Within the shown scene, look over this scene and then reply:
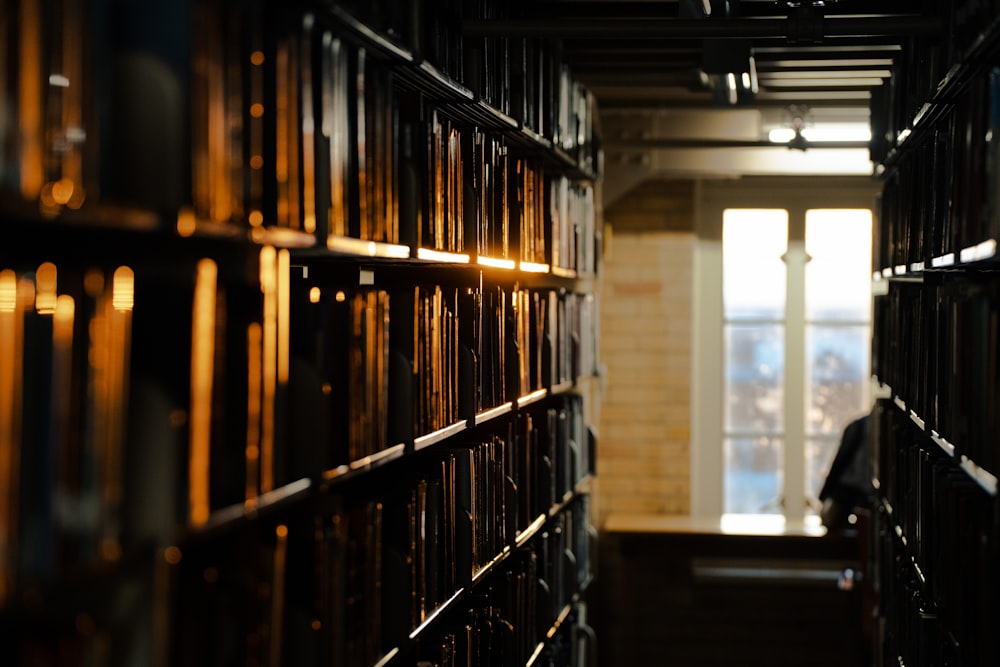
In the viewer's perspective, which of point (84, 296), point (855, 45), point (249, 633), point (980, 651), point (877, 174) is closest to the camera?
point (84, 296)

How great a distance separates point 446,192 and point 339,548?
0.96 metres

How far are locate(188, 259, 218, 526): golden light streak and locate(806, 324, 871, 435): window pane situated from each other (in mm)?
5293

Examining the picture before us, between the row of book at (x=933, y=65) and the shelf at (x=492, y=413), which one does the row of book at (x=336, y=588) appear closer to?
the shelf at (x=492, y=413)

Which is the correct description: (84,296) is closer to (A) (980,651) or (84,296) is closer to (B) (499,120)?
(A) (980,651)

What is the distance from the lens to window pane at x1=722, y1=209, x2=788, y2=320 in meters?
6.30

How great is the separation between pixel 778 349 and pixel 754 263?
467mm

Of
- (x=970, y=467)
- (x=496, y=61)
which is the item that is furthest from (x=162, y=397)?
(x=496, y=61)

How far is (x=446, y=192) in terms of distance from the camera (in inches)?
102

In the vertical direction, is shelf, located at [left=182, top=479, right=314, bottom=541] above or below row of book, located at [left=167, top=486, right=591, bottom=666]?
above

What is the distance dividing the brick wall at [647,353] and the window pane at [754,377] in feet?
1.08

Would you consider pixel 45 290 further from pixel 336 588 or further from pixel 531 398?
pixel 531 398

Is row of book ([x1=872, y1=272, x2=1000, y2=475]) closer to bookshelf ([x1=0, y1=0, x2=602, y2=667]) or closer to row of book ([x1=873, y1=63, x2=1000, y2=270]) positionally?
row of book ([x1=873, y1=63, x2=1000, y2=270])

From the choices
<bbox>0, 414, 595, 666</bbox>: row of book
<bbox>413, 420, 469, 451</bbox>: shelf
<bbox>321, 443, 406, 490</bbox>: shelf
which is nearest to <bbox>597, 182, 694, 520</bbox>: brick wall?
<bbox>0, 414, 595, 666</bbox>: row of book

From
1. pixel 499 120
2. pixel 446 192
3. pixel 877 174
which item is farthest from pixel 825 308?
pixel 446 192
